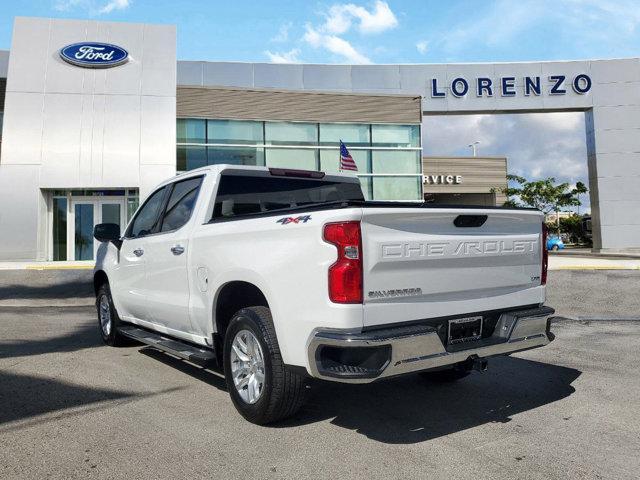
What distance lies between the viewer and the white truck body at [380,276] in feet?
10.1

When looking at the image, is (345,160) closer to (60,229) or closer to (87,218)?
(87,218)

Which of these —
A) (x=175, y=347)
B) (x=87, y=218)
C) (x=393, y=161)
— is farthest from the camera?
(x=393, y=161)

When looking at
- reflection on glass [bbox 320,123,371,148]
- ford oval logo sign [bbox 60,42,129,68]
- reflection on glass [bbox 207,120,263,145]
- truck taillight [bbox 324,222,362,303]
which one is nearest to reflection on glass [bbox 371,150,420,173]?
reflection on glass [bbox 320,123,371,148]

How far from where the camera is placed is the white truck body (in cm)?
307

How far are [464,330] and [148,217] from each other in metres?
3.52

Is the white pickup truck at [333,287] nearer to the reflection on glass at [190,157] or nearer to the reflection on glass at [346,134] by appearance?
the reflection on glass at [190,157]

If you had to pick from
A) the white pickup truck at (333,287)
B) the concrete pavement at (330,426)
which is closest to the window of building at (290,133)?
the concrete pavement at (330,426)

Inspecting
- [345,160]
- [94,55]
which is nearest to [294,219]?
[345,160]

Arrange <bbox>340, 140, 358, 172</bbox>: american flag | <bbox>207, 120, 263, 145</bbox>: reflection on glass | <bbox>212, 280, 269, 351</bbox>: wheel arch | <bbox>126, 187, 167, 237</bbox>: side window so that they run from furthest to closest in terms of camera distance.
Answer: <bbox>207, 120, 263, 145</bbox>: reflection on glass < <bbox>340, 140, 358, 172</bbox>: american flag < <bbox>126, 187, 167, 237</bbox>: side window < <bbox>212, 280, 269, 351</bbox>: wheel arch

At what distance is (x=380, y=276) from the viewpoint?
3.12 m

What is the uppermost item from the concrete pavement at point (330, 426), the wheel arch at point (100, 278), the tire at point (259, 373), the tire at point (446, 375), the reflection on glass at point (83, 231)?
the reflection on glass at point (83, 231)

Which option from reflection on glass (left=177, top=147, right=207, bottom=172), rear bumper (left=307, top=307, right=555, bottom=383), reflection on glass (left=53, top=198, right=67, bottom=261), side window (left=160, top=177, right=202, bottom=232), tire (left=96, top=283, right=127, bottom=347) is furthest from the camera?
reflection on glass (left=177, top=147, right=207, bottom=172)

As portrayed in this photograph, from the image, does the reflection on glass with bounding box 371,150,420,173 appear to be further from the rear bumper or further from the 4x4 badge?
the rear bumper

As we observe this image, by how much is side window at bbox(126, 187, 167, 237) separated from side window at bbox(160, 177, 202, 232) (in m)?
0.26
